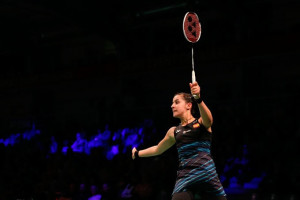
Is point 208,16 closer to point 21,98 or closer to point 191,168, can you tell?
point 21,98

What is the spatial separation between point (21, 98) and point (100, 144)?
1189 centimetres

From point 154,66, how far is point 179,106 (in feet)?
39.1

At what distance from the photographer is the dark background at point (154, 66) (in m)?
12.2

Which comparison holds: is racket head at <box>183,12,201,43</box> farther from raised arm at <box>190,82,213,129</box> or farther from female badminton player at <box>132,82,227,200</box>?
raised arm at <box>190,82,213,129</box>

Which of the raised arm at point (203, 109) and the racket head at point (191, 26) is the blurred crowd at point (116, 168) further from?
the raised arm at point (203, 109)

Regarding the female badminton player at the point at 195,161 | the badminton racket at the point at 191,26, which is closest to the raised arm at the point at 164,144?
the female badminton player at the point at 195,161

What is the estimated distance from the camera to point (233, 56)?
15.5 metres

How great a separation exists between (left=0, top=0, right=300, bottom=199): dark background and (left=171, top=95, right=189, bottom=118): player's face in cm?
540

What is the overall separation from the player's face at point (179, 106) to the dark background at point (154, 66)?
540 cm

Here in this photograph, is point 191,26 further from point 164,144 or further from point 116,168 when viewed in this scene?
point 116,168

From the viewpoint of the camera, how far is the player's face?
5.31 m

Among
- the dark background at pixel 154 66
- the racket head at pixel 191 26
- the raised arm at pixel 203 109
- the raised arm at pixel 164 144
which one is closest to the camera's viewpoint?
the raised arm at pixel 203 109

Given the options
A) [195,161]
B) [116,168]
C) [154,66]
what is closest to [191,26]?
[195,161]

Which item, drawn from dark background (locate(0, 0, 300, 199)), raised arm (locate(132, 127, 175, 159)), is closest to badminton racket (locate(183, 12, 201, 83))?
raised arm (locate(132, 127, 175, 159))
